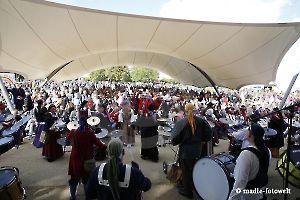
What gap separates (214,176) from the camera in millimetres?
2604

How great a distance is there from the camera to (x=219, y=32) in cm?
800

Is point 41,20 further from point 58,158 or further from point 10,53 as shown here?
point 58,158

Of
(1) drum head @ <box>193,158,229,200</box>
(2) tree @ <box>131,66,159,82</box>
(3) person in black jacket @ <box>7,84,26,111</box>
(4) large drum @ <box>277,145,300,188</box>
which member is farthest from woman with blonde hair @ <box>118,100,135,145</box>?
(2) tree @ <box>131,66,159,82</box>

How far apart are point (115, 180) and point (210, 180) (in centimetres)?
164

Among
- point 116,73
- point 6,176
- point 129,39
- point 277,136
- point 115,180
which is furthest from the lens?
point 116,73

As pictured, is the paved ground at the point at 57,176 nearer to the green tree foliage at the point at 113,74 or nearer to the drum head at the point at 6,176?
the drum head at the point at 6,176

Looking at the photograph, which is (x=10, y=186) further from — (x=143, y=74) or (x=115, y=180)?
(x=143, y=74)

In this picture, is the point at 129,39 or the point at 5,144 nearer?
the point at 5,144

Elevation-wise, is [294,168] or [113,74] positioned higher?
[113,74]

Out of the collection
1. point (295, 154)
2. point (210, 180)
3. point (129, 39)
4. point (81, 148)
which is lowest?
point (210, 180)

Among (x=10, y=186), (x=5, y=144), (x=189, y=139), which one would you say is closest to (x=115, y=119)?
(x=5, y=144)

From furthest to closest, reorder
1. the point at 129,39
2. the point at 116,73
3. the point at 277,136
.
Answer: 1. the point at 116,73
2. the point at 129,39
3. the point at 277,136

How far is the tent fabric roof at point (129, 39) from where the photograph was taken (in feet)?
21.8

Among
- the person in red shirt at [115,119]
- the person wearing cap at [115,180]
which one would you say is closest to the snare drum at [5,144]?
the person wearing cap at [115,180]
